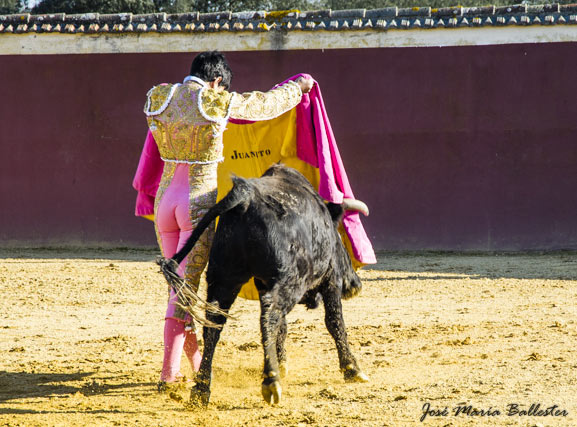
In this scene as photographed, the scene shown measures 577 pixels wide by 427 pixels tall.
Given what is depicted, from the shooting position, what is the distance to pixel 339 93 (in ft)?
30.5

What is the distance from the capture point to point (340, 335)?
12.1 ft

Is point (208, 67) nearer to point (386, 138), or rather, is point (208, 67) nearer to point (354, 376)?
point (354, 376)

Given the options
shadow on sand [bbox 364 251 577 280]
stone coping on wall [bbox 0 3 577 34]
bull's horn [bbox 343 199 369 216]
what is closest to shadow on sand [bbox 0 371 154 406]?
bull's horn [bbox 343 199 369 216]

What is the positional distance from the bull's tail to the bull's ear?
2.56 ft

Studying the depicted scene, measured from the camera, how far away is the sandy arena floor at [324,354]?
320cm

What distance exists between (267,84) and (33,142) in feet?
9.57

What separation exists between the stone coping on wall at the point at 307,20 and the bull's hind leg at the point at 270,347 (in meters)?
6.40

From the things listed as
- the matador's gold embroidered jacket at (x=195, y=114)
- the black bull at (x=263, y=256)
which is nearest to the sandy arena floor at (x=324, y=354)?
the black bull at (x=263, y=256)

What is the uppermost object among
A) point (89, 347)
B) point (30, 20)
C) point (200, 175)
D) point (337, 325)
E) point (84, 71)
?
point (30, 20)

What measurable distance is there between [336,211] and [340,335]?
0.59 m

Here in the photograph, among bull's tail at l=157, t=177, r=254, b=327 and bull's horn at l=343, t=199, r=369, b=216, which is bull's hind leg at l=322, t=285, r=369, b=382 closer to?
bull's horn at l=343, t=199, r=369, b=216

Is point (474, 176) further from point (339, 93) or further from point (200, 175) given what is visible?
point (200, 175)

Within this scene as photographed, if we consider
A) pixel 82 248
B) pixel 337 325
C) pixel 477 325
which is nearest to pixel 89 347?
pixel 337 325

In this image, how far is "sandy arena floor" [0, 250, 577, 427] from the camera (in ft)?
10.5
